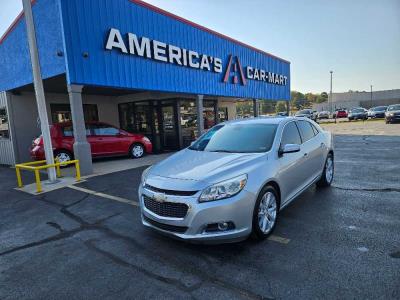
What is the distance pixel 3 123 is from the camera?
11.8 meters

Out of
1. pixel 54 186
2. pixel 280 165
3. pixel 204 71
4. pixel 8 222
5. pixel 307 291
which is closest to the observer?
pixel 307 291

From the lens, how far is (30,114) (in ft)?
39.8

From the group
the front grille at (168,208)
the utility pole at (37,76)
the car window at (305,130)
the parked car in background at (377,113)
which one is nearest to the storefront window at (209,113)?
the utility pole at (37,76)

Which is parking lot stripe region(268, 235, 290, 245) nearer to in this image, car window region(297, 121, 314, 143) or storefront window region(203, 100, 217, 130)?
car window region(297, 121, 314, 143)

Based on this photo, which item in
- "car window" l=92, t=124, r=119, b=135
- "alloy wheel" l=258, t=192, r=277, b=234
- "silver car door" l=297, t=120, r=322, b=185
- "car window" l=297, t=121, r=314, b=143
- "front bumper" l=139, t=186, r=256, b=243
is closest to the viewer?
"front bumper" l=139, t=186, r=256, b=243

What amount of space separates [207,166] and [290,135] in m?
1.84

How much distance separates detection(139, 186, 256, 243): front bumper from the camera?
3.13 metres

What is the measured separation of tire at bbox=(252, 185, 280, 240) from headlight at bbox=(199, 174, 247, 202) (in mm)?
360

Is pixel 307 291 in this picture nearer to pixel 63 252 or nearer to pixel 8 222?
pixel 63 252

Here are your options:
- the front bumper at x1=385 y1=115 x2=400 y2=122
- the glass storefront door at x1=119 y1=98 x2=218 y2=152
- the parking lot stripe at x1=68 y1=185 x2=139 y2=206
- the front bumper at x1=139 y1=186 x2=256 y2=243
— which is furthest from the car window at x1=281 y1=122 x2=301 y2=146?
the front bumper at x1=385 y1=115 x2=400 y2=122

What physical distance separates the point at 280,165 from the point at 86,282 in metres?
2.86

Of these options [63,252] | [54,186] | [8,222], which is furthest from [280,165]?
[54,186]

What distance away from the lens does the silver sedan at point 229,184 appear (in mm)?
3178

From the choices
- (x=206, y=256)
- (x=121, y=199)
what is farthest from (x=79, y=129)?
(x=206, y=256)
